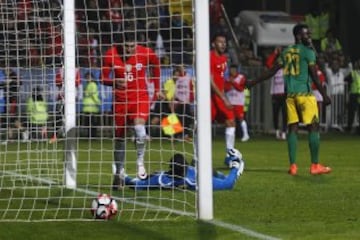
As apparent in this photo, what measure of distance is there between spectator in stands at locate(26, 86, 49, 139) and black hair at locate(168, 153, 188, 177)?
9.73ft

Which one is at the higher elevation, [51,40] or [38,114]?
[51,40]

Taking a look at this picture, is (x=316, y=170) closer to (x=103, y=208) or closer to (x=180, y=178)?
(x=180, y=178)

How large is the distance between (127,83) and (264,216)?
3331 millimetres

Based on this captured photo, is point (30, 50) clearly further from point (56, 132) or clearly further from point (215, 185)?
point (215, 185)

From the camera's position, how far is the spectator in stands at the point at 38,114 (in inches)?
555

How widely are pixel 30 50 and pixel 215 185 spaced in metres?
3.38

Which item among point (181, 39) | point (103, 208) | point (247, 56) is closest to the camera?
point (103, 208)

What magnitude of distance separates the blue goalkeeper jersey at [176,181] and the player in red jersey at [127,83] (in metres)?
0.26

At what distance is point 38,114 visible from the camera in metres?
14.6

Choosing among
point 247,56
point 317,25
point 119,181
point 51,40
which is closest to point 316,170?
point 119,181

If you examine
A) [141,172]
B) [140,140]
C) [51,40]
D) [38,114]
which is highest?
[51,40]

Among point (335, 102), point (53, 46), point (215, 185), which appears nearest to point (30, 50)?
point (53, 46)

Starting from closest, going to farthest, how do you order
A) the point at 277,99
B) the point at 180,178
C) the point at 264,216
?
1. the point at 264,216
2. the point at 180,178
3. the point at 277,99

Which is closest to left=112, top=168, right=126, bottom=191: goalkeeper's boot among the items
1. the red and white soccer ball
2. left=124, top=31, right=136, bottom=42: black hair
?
left=124, top=31, right=136, bottom=42: black hair
